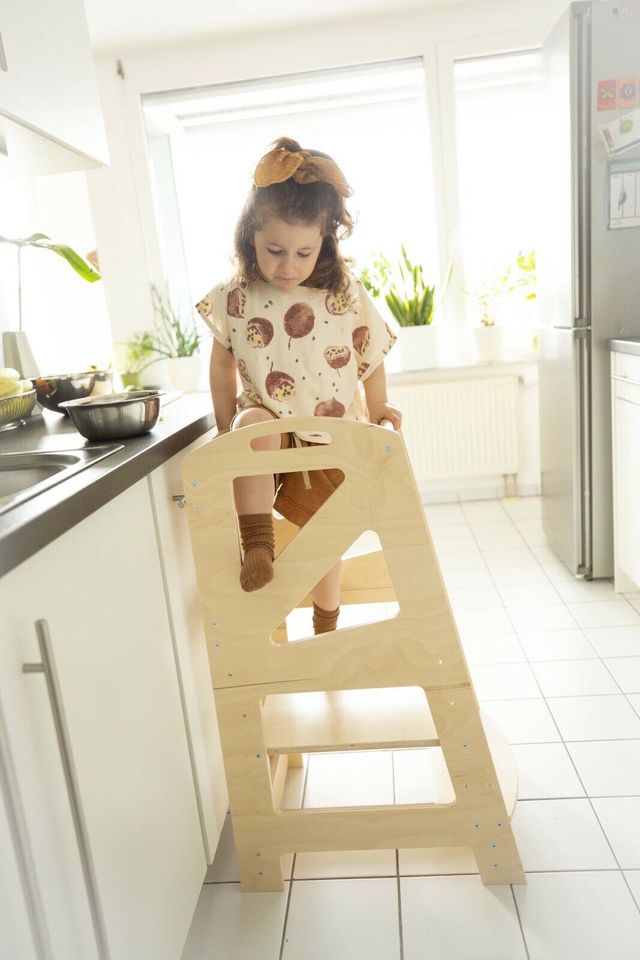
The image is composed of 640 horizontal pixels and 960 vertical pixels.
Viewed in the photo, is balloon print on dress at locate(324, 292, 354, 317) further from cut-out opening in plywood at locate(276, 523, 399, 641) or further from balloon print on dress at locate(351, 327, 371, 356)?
cut-out opening in plywood at locate(276, 523, 399, 641)

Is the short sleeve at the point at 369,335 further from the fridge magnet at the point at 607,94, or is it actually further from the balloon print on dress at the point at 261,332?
the fridge magnet at the point at 607,94

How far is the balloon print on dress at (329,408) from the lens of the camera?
153cm

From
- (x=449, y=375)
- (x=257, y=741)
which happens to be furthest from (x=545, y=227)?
(x=257, y=741)

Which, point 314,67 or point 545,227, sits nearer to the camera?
point 545,227

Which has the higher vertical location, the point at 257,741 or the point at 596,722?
the point at 257,741

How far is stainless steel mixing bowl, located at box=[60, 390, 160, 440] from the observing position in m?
1.29

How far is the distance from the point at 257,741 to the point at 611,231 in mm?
1975

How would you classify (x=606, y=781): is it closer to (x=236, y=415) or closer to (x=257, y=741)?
(x=257, y=741)

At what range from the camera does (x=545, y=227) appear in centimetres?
279

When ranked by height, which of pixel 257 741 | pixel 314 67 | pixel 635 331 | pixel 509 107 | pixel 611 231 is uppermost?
pixel 314 67

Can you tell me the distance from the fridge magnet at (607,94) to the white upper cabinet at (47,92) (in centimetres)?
153

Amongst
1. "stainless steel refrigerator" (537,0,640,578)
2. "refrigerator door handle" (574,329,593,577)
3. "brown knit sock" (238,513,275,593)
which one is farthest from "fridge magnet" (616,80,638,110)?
"brown knit sock" (238,513,275,593)

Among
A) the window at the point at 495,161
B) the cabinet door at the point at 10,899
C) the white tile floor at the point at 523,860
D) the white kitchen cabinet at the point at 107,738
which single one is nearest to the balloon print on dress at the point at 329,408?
the white kitchen cabinet at the point at 107,738

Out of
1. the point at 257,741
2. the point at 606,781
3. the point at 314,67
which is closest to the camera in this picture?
the point at 257,741
